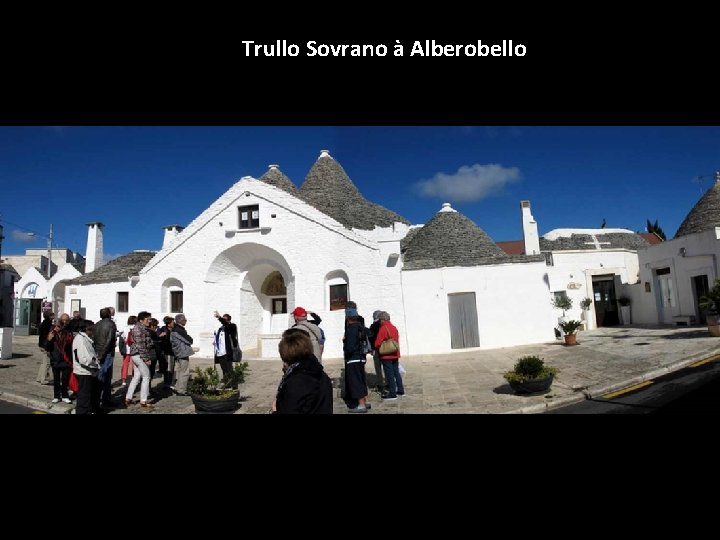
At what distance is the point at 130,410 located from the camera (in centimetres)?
646

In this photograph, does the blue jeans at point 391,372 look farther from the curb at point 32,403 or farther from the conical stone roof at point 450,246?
the conical stone roof at point 450,246

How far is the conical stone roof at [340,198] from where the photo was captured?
16.4 metres

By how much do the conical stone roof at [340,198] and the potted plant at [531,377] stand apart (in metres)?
10.2

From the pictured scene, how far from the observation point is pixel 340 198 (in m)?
17.3

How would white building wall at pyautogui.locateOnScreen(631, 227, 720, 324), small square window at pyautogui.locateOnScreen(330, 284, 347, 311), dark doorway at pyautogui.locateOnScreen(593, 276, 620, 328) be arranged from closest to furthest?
white building wall at pyautogui.locateOnScreen(631, 227, 720, 324)
small square window at pyautogui.locateOnScreen(330, 284, 347, 311)
dark doorway at pyautogui.locateOnScreen(593, 276, 620, 328)

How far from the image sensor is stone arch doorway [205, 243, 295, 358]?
1293 centimetres

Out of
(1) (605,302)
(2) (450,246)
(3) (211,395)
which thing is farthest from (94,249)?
(1) (605,302)

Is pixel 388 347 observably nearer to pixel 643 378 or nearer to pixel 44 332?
pixel 643 378

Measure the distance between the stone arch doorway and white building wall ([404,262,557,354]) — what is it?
3.93 meters

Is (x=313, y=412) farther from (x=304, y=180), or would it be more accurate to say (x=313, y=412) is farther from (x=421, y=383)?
(x=304, y=180)

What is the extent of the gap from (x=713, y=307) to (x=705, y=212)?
25.1 feet

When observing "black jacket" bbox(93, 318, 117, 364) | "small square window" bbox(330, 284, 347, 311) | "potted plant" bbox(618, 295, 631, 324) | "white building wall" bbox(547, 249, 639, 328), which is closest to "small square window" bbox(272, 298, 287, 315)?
"small square window" bbox(330, 284, 347, 311)

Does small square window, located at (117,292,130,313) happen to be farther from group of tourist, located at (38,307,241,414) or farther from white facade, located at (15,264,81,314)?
group of tourist, located at (38,307,241,414)
